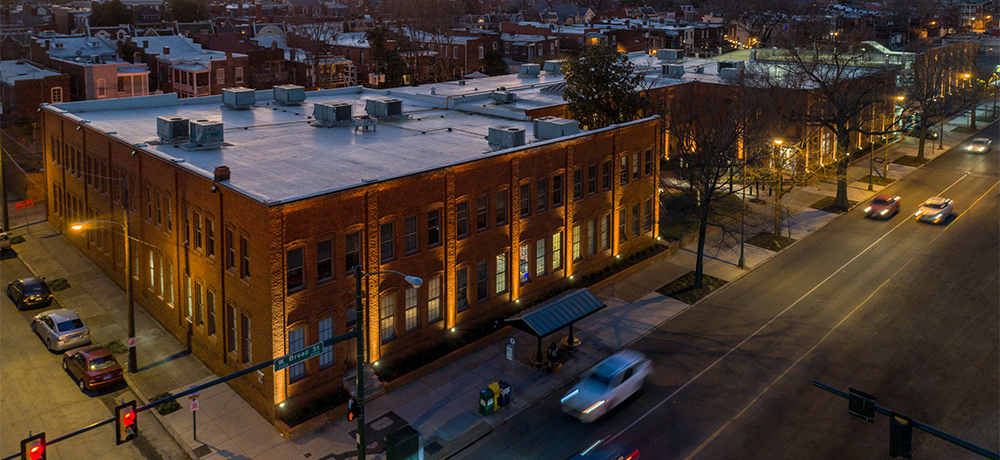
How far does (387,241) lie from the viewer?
31.8 meters

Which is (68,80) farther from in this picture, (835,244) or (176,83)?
(835,244)

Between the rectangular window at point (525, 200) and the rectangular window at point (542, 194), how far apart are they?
85cm

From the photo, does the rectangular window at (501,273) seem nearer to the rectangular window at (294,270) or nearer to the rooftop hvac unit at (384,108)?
the rectangular window at (294,270)

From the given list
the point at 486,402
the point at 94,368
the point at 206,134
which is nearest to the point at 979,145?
the point at 486,402

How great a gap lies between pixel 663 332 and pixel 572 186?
357 inches

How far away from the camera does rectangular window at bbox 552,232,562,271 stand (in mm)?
40250

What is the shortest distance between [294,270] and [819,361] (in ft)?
76.9

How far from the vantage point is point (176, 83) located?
272ft

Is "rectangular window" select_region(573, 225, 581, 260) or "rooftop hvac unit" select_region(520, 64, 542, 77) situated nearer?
"rectangular window" select_region(573, 225, 581, 260)

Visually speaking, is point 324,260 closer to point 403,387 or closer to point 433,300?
point 433,300

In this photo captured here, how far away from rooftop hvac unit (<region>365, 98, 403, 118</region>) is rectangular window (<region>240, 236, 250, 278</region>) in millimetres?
18432

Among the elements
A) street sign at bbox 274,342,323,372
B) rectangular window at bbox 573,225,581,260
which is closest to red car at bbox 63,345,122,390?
street sign at bbox 274,342,323,372

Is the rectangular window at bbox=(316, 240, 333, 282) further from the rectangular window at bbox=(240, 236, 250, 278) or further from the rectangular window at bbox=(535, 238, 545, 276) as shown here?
the rectangular window at bbox=(535, 238, 545, 276)

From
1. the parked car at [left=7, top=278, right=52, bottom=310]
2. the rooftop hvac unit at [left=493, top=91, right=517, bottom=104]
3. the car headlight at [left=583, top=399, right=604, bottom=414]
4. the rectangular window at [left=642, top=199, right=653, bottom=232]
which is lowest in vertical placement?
the car headlight at [left=583, top=399, right=604, bottom=414]
